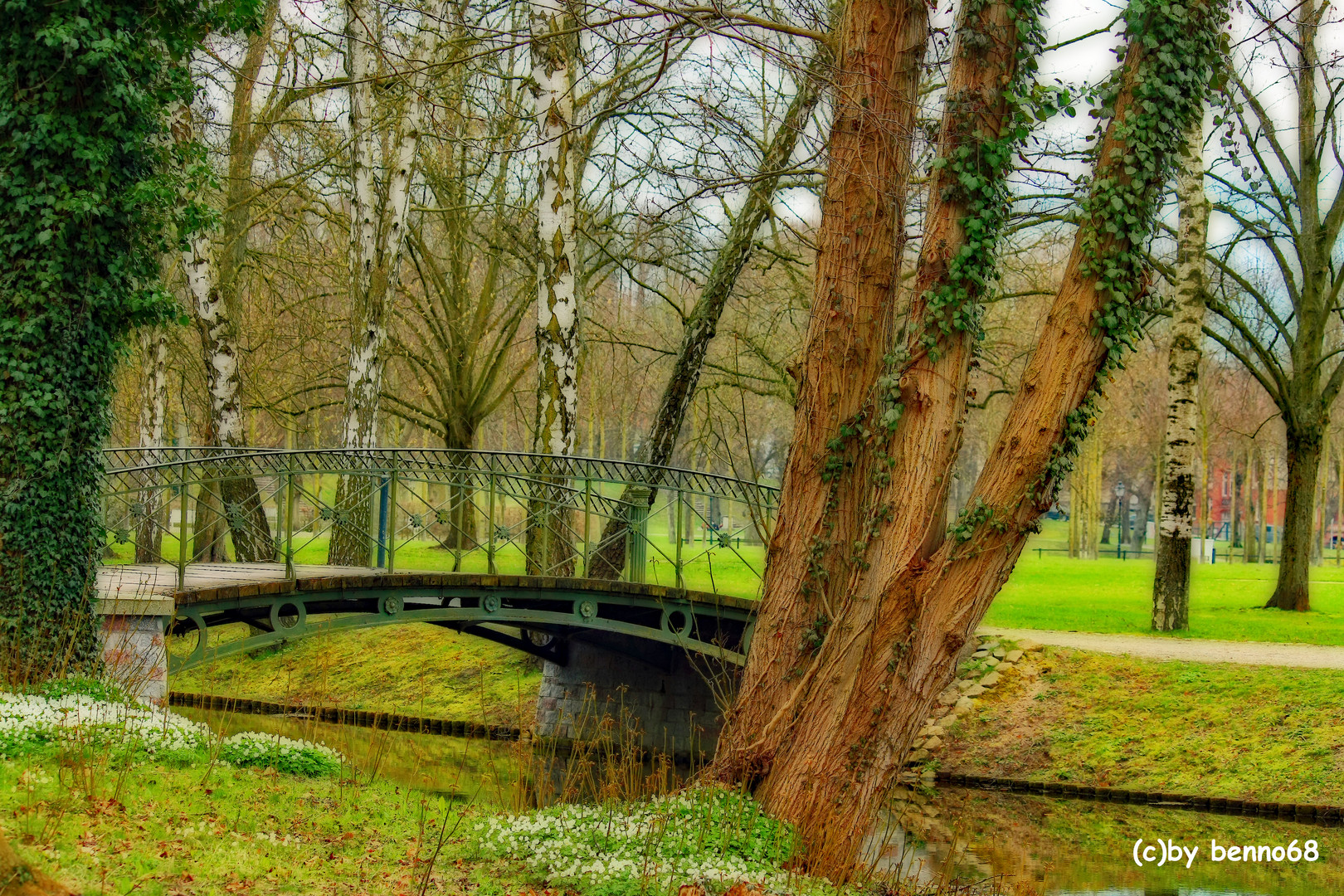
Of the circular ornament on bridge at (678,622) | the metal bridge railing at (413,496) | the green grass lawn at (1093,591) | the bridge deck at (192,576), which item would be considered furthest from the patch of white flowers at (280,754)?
the circular ornament on bridge at (678,622)

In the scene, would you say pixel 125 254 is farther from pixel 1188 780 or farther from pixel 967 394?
pixel 1188 780

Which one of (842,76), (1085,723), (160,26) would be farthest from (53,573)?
(1085,723)

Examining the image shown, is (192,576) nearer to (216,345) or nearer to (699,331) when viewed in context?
(216,345)

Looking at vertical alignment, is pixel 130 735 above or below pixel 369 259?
below

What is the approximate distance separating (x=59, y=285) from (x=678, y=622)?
6.62 m

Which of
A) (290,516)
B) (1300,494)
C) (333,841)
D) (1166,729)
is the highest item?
(1300,494)

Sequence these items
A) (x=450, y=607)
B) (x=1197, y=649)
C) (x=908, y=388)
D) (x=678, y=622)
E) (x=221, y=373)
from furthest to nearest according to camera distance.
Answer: (x=221, y=373) → (x=1197, y=649) → (x=678, y=622) → (x=450, y=607) → (x=908, y=388)

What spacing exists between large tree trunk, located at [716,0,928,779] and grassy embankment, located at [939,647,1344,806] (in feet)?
20.6

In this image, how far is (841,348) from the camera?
23.2ft

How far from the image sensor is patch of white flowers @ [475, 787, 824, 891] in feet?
19.2

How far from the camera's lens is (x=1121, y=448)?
40.5 m

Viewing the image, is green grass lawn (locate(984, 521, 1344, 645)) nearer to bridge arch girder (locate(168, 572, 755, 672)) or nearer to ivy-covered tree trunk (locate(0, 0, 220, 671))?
bridge arch girder (locate(168, 572, 755, 672))

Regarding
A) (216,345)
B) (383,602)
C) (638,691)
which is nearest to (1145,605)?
(638,691)

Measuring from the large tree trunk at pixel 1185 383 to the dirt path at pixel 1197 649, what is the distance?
0.88m
